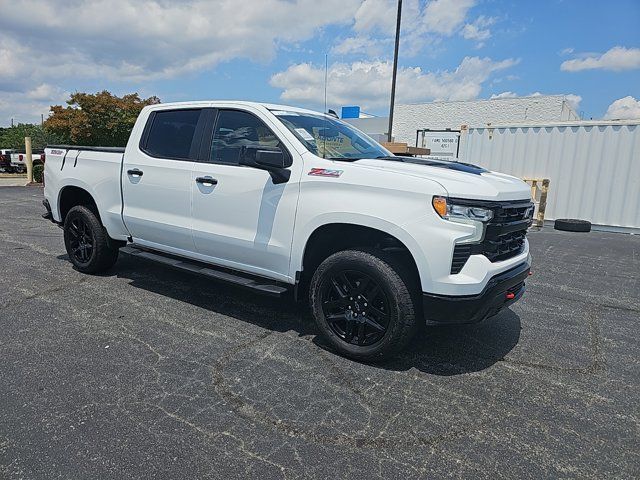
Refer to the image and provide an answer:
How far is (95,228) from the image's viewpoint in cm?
526

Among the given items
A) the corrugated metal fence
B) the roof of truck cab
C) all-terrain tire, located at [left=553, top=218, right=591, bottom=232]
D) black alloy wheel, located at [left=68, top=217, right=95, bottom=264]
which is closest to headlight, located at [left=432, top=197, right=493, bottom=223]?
the roof of truck cab

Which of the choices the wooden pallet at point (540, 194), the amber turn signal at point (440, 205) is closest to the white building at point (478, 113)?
the wooden pallet at point (540, 194)

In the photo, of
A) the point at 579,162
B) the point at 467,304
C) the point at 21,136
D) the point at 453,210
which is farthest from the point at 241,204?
the point at 21,136

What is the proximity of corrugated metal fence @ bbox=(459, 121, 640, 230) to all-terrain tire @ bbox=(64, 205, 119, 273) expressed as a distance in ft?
33.4

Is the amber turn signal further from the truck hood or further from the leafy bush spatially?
the leafy bush

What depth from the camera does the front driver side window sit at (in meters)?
3.93

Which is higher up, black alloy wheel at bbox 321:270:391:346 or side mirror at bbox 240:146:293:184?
side mirror at bbox 240:146:293:184

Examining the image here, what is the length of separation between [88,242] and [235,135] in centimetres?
264

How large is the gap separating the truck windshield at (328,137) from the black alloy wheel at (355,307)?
3.30 feet

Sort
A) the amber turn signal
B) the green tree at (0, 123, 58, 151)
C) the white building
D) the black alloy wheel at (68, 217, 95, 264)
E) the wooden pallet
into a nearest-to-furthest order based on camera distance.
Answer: the amber turn signal → the black alloy wheel at (68, 217, 95, 264) → the wooden pallet → the white building → the green tree at (0, 123, 58, 151)

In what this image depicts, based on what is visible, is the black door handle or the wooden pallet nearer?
the black door handle

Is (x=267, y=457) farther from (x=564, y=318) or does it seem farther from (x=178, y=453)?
(x=564, y=318)

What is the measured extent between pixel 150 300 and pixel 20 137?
180 ft

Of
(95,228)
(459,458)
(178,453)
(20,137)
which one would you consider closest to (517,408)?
(459,458)
